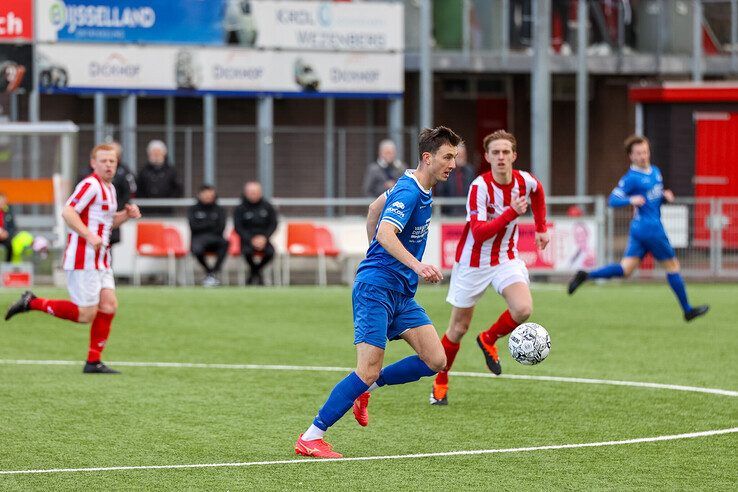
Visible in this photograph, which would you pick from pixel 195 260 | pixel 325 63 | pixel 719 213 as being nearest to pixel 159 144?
pixel 195 260

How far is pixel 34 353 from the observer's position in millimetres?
13492

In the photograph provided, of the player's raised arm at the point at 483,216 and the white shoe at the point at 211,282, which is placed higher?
the player's raised arm at the point at 483,216

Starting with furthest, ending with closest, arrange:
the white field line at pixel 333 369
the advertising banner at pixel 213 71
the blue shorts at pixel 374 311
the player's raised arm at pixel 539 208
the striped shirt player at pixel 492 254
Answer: the advertising banner at pixel 213 71 < the white field line at pixel 333 369 < the player's raised arm at pixel 539 208 < the striped shirt player at pixel 492 254 < the blue shorts at pixel 374 311

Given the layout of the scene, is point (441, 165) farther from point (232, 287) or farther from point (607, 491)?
point (232, 287)

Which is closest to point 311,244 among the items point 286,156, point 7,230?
point 7,230

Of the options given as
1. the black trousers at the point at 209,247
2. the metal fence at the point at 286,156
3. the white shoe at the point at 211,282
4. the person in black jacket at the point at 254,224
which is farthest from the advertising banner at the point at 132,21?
the white shoe at the point at 211,282

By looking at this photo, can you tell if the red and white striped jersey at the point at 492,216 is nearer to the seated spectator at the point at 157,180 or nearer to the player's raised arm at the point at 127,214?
the player's raised arm at the point at 127,214

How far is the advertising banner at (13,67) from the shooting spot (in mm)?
25016

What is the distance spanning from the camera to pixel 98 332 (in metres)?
11.9

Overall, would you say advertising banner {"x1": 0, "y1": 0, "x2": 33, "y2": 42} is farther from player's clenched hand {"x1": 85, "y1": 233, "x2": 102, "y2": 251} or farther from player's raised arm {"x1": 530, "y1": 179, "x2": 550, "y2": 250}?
player's raised arm {"x1": 530, "y1": 179, "x2": 550, "y2": 250}

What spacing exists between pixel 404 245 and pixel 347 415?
180cm

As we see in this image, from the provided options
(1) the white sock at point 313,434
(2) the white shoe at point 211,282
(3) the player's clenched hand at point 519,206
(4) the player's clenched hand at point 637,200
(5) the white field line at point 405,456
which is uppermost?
(3) the player's clenched hand at point 519,206

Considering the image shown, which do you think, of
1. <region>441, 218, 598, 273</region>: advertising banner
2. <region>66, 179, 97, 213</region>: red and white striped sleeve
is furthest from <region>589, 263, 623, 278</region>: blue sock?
<region>66, 179, 97, 213</region>: red and white striped sleeve

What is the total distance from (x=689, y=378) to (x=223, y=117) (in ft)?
66.7
